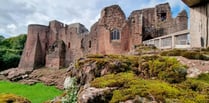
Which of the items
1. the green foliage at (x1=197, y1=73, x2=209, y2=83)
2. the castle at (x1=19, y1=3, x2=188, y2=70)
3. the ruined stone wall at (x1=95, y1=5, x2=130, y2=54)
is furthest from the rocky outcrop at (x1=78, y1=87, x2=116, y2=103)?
the ruined stone wall at (x1=95, y1=5, x2=130, y2=54)

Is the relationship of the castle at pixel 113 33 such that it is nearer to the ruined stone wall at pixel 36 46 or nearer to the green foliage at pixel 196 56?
the ruined stone wall at pixel 36 46

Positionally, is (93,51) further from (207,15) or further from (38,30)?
(207,15)

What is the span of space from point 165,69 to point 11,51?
5684cm

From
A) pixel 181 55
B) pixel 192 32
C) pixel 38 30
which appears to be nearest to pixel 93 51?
pixel 38 30

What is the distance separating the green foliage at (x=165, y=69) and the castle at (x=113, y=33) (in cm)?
2140

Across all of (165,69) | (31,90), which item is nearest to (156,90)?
(165,69)

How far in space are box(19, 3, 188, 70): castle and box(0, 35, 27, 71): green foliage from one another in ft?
24.9

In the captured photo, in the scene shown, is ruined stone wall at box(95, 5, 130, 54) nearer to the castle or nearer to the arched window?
the castle

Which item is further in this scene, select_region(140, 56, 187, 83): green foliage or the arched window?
the arched window

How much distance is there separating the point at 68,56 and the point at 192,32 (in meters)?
36.0

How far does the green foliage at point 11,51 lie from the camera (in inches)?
2254

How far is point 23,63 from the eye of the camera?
174 ft

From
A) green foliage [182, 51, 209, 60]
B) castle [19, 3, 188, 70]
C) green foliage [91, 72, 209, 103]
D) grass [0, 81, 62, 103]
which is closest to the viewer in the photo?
green foliage [91, 72, 209, 103]

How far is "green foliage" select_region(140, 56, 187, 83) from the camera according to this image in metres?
7.71
